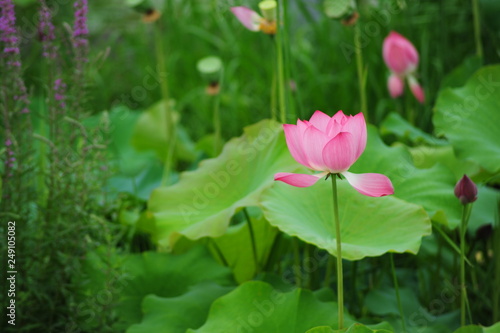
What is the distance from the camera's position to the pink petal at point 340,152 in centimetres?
74

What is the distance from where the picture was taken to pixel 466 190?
0.93 m

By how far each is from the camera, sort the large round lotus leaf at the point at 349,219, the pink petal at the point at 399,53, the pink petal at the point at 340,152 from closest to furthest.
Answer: the pink petal at the point at 340,152 → the large round lotus leaf at the point at 349,219 → the pink petal at the point at 399,53

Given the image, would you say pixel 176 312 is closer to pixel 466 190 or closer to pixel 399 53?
pixel 466 190

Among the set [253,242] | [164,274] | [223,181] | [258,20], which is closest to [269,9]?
[258,20]

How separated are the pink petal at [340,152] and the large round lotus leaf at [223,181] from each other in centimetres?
36

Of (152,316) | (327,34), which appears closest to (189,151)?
(327,34)

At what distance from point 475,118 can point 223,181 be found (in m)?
0.51

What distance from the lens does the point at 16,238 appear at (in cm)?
106

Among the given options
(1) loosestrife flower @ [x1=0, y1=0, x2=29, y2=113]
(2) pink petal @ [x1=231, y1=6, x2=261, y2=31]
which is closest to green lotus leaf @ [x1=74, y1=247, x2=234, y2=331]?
(1) loosestrife flower @ [x1=0, y1=0, x2=29, y2=113]

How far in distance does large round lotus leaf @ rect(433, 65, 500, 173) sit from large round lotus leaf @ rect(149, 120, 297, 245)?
1.10 feet

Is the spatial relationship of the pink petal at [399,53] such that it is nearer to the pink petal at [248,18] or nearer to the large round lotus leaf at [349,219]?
the pink petal at [248,18]

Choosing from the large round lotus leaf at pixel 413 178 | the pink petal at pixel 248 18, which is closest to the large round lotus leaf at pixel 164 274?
the large round lotus leaf at pixel 413 178

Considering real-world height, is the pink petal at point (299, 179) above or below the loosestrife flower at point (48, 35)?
below

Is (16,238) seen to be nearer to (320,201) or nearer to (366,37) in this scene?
(320,201)
